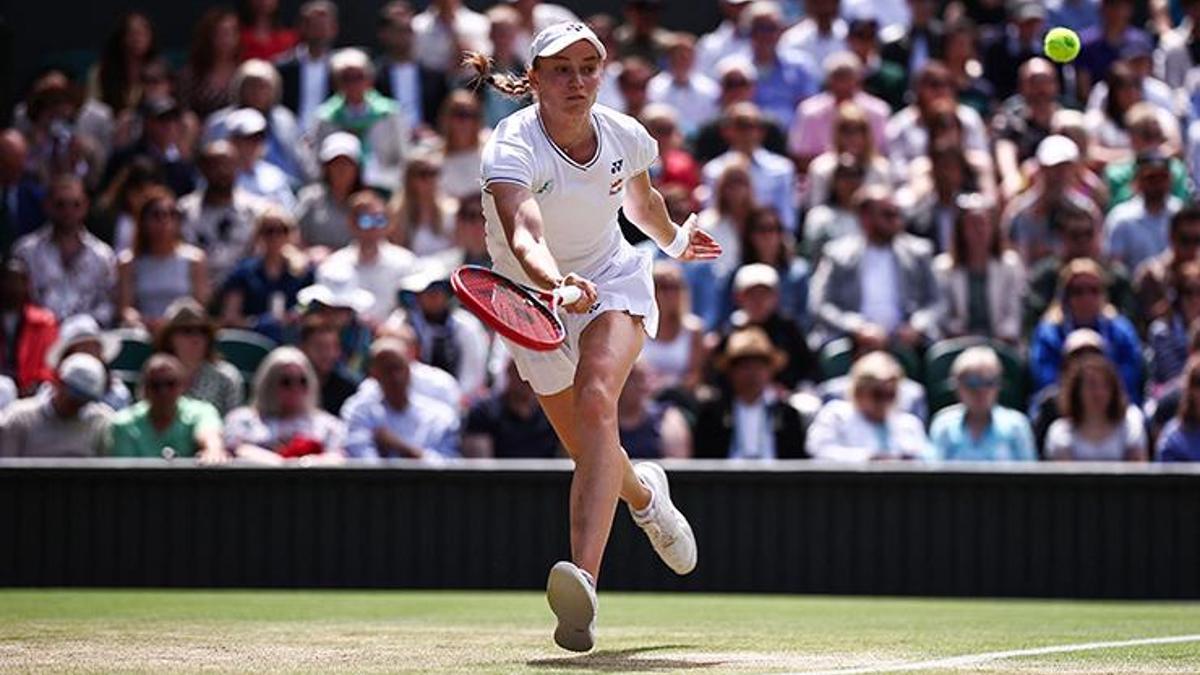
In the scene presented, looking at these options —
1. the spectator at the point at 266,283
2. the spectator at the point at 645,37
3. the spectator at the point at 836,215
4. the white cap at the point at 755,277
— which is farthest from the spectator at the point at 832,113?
the spectator at the point at 266,283

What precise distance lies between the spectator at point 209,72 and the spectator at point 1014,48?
5164 mm

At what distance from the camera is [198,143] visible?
48.4 feet

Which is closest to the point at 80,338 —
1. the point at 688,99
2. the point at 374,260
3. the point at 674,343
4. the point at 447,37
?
the point at 374,260

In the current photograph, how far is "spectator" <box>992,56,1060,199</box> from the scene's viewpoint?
45.4 feet

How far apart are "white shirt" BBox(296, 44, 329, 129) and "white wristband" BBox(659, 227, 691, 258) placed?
321 inches

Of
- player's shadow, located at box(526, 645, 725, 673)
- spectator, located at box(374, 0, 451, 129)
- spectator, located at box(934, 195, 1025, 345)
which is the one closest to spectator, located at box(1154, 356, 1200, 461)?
spectator, located at box(934, 195, 1025, 345)

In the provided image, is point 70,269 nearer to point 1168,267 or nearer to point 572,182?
point 1168,267

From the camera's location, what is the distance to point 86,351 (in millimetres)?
11617

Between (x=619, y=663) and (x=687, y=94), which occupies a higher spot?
(x=687, y=94)

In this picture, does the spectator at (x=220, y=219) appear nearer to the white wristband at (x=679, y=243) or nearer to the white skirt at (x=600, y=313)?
the white wristband at (x=679, y=243)

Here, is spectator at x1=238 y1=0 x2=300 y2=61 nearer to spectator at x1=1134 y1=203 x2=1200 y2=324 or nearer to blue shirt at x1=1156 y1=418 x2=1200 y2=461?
spectator at x1=1134 y1=203 x2=1200 y2=324

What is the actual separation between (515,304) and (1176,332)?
22.0ft

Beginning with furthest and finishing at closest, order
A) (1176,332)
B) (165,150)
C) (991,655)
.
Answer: (165,150), (1176,332), (991,655)

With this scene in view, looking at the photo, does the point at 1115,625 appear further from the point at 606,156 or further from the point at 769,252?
the point at 769,252
